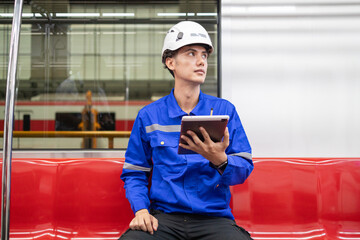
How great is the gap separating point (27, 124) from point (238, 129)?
6436mm

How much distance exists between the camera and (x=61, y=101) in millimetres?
9180

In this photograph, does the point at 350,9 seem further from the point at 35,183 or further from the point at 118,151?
the point at 35,183

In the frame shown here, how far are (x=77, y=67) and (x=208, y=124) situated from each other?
31.7 feet

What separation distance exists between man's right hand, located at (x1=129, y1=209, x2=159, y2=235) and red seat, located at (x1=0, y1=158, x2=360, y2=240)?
63 cm

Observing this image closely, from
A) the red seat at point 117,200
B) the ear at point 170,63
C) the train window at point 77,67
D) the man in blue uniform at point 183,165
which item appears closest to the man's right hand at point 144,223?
the man in blue uniform at point 183,165

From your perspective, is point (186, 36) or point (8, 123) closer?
point (8, 123)

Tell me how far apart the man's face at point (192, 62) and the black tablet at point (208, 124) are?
438 mm

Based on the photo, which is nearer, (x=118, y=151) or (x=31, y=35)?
(x=118, y=151)

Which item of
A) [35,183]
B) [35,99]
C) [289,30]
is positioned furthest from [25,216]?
[35,99]

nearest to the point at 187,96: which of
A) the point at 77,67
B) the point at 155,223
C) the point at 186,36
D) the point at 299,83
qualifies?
the point at 186,36

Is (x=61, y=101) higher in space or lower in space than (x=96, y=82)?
lower

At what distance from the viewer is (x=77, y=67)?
414 inches

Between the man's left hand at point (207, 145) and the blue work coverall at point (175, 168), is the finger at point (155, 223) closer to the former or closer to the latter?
the blue work coverall at point (175, 168)

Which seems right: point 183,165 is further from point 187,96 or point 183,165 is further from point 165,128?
point 187,96
